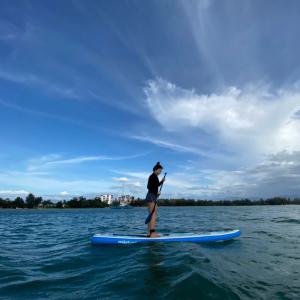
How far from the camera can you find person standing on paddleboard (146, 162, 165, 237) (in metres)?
12.9

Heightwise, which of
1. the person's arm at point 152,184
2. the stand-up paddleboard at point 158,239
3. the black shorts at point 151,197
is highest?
the person's arm at point 152,184

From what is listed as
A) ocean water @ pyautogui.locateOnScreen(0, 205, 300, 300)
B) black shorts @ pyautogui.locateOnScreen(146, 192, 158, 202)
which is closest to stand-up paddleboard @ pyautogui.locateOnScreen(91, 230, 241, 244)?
ocean water @ pyautogui.locateOnScreen(0, 205, 300, 300)

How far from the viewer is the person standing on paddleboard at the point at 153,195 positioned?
12875mm

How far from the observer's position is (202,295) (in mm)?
6016

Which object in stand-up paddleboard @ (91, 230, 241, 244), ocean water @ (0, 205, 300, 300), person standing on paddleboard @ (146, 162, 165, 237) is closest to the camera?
ocean water @ (0, 205, 300, 300)

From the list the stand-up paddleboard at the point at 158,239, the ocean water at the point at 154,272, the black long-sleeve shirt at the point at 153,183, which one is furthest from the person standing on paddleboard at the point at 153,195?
the ocean water at the point at 154,272

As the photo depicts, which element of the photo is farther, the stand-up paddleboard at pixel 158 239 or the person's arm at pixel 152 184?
the person's arm at pixel 152 184

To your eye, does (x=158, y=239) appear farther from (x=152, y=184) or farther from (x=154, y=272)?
(x=154, y=272)

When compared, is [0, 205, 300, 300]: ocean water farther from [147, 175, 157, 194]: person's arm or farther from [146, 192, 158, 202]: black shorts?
[147, 175, 157, 194]: person's arm

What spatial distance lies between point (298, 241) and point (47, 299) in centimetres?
1152

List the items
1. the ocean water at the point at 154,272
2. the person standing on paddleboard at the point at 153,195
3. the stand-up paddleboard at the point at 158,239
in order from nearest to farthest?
the ocean water at the point at 154,272
the stand-up paddleboard at the point at 158,239
the person standing on paddleboard at the point at 153,195

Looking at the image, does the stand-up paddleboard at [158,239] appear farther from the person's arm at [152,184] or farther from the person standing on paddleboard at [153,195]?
the person's arm at [152,184]

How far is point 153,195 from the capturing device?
13.1 metres

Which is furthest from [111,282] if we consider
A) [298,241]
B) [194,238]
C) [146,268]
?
[298,241]
